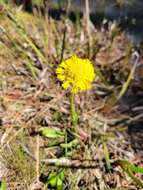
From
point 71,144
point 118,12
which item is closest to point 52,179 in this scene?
point 71,144

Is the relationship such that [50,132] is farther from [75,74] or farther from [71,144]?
[75,74]

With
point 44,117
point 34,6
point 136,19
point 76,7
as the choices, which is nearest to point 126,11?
point 136,19

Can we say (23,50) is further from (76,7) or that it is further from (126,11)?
(126,11)

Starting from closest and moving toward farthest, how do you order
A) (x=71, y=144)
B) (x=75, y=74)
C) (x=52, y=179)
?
(x=75, y=74)
(x=52, y=179)
(x=71, y=144)

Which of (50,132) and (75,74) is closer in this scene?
(75,74)

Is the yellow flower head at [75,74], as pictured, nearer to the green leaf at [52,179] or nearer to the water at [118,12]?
the green leaf at [52,179]

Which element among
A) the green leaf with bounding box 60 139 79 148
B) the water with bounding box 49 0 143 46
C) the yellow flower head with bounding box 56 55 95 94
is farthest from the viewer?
the water with bounding box 49 0 143 46

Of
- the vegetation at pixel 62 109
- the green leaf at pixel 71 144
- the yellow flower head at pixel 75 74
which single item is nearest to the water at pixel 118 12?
the vegetation at pixel 62 109

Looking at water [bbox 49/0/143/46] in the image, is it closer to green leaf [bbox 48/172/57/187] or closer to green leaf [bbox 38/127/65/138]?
green leaf [bbox 38/127/65/138]

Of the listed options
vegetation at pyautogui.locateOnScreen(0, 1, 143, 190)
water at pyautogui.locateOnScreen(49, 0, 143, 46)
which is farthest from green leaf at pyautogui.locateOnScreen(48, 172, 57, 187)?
water at pyautogui.locateOnScreen(49, 0, 143, 46)
